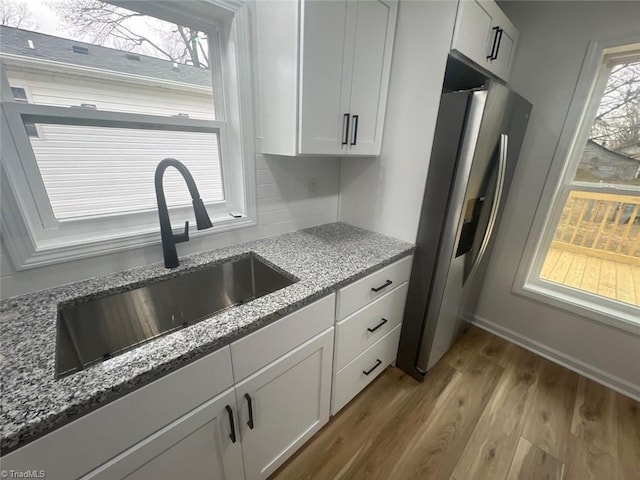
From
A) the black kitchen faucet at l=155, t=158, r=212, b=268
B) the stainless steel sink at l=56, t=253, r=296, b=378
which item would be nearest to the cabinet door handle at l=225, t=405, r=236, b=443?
the stainless steel sink at l=56, t=253, r=296, b=378

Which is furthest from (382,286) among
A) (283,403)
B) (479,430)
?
(479,430)

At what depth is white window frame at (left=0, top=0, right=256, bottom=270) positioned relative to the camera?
88 cm

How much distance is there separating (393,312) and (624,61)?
1.94 metres

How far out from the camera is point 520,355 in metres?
1.96

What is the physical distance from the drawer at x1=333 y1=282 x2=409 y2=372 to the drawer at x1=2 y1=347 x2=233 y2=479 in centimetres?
59

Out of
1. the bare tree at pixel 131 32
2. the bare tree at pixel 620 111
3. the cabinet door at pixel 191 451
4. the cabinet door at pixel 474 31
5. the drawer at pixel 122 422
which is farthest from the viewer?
the bare tree at pixel 620 111

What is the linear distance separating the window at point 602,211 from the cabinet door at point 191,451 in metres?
2.17

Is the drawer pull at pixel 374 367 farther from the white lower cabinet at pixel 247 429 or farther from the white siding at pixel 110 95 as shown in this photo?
the white siding at pixel 110 95

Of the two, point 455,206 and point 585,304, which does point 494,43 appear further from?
point 585,304

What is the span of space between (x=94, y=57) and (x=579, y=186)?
2.64m

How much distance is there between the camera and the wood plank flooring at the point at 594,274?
1.69 meters

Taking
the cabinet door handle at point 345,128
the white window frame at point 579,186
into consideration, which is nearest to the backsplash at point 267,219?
the cabinet door handle at point 345,128

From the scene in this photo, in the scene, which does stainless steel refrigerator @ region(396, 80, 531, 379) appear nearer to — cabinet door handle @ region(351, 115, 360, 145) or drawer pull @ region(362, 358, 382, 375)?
drawer pull @ region(362, 358, 382, 375)

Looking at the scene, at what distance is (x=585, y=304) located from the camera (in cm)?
175
